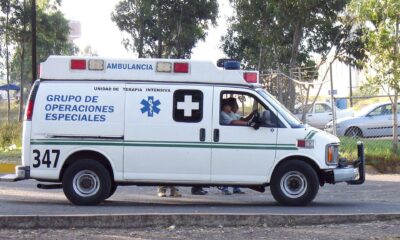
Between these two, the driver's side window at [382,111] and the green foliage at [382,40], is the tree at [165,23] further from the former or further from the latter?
the green foliage at [382,40]

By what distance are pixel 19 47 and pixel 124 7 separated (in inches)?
450

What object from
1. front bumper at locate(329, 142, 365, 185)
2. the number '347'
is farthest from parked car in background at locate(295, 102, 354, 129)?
the number '347'

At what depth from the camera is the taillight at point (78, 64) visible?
1085 centimetres

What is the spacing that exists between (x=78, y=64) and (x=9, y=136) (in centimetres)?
1411

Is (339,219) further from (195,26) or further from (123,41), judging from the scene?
(123,41)

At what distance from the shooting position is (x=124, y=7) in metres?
30.6

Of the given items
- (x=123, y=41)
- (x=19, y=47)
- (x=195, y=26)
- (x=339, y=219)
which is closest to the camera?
(x=339, y=219)

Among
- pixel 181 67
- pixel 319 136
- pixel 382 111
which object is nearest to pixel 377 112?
pixel 382 111

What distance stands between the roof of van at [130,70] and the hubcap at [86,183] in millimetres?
1507

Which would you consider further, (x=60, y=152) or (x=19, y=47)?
(x=19, y=47)

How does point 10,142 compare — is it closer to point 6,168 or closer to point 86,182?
point 6,168

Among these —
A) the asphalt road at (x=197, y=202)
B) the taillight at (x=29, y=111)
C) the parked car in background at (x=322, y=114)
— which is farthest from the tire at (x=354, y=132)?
the taillight at (x=29, y=111)

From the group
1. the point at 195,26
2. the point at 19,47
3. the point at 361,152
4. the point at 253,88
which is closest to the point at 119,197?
the point at 253,88

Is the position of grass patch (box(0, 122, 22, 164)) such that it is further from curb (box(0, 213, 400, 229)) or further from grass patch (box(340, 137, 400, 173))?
curb (box(0, 213, 400, 229))
